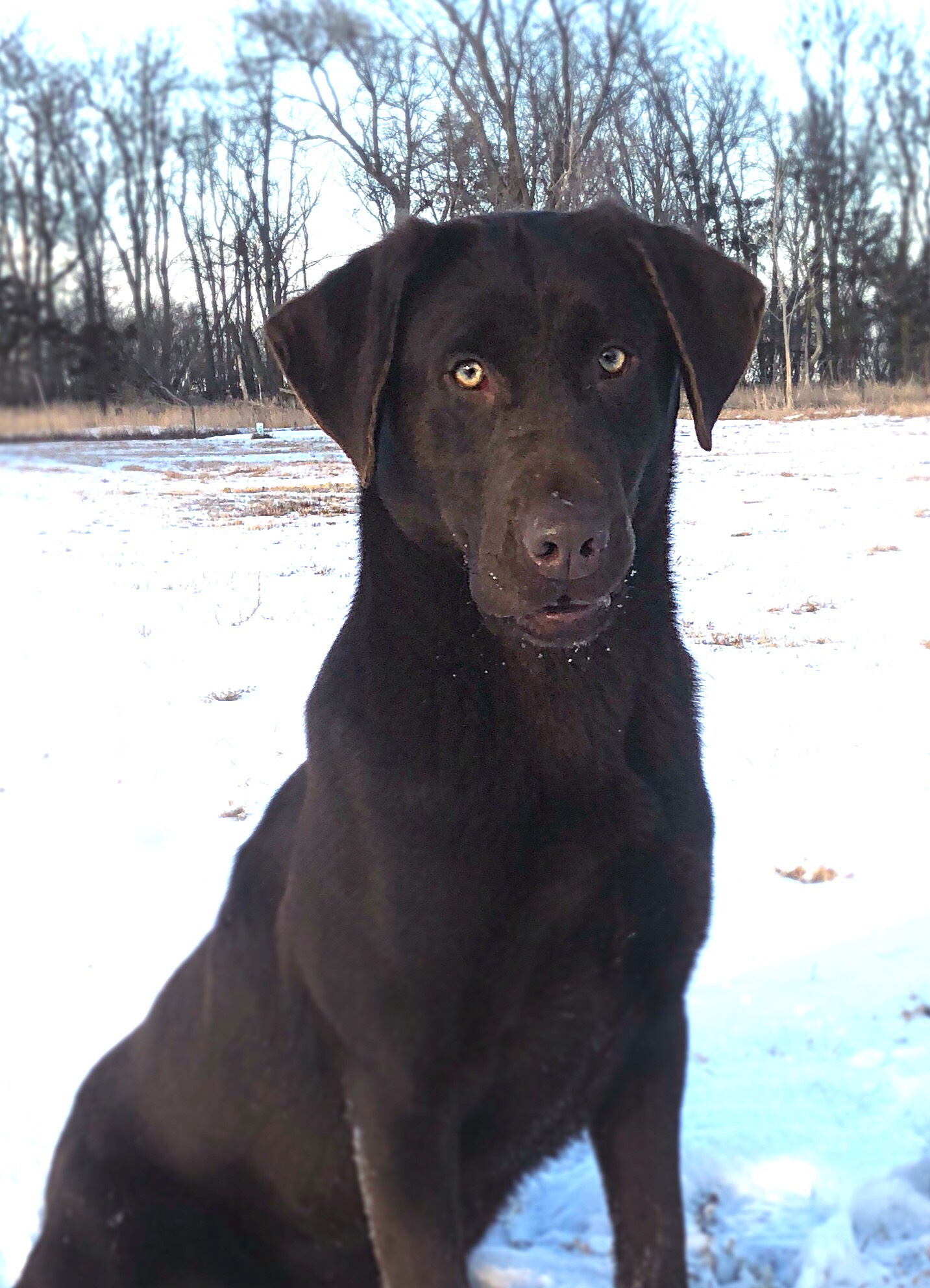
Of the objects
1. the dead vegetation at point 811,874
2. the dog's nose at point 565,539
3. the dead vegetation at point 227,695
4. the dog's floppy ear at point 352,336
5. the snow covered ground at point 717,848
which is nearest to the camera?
the dog's nose at point 565,539

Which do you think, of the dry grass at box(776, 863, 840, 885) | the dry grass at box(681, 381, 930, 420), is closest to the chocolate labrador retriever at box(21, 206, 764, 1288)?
the dry grass at box(776, 863, 840, 885)

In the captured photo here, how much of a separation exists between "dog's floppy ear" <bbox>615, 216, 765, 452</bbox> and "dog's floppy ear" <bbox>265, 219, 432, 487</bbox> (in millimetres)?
429

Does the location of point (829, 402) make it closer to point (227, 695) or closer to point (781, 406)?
point (781, 406)

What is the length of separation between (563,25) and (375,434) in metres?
11.2

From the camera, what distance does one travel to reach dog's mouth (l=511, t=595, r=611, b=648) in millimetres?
1741

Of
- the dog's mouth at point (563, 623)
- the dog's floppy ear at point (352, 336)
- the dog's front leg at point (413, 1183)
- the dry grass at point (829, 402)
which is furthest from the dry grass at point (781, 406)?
the dog's front leg at point (413, 1183)

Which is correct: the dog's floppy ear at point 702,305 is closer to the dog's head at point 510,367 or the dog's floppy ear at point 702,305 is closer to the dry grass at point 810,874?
the dog's head at point 510,367

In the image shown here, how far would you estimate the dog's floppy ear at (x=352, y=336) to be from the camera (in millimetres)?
1837

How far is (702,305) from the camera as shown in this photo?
6.40ft

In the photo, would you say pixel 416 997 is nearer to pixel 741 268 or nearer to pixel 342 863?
pixel 342 863

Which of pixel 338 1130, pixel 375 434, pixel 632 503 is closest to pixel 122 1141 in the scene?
pixel 338 1130

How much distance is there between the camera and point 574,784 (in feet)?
5.43

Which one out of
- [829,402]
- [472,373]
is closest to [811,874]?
[472,373]

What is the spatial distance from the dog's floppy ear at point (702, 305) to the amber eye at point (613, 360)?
11 cm
